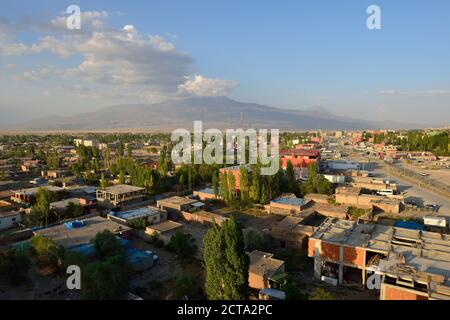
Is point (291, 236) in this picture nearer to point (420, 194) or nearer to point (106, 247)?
point (106, 247)

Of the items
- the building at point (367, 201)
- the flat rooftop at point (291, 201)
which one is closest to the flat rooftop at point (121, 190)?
the flat rooftop at point (291, 201)

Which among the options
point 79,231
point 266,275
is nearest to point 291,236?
point 266,275

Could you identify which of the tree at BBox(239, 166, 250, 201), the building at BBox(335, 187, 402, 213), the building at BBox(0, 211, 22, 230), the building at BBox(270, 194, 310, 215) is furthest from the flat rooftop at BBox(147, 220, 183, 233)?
the building at BBox(335, 187, 402, 213)

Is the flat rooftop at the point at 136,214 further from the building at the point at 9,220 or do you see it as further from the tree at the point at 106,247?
the building at the point at 9,220

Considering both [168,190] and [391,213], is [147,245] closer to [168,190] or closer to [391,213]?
[168,190]

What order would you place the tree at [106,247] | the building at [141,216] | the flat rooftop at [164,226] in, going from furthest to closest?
the building at [141,216] < the flat rooftop at [164,226] < the tree at [106,247]

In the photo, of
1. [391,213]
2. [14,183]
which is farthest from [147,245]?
[14,183]

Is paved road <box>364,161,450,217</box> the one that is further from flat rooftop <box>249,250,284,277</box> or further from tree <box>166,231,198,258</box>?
tree <box>166,231,198,258</box>
